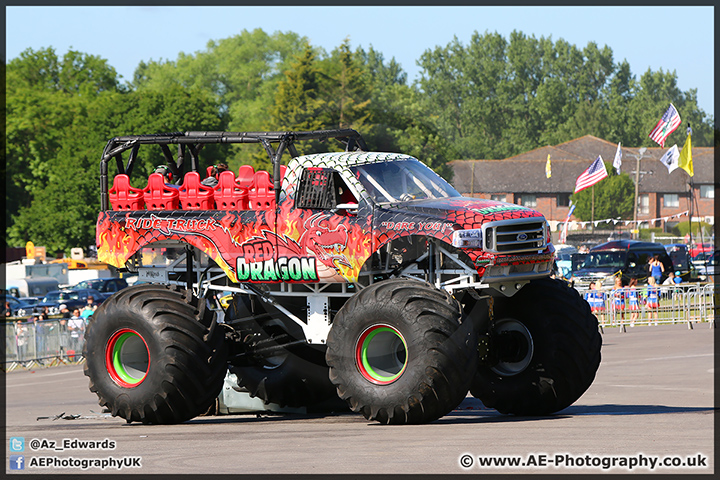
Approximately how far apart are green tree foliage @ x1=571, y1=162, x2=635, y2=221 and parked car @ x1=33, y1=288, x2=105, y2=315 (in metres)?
58.5

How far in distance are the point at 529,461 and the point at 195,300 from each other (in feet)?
19.6

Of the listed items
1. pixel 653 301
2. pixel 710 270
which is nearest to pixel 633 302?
pixel 653 301

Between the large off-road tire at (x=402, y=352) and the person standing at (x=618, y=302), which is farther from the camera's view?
the person standing at (x=618, y=302)

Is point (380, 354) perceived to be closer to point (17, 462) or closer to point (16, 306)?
point (17, 462)

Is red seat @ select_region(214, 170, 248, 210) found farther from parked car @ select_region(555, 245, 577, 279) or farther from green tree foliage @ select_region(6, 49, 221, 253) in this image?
green tree foliage @ select_region(6, 49, 221, 253)

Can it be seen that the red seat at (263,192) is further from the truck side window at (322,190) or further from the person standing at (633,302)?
the person standing at (633,302)

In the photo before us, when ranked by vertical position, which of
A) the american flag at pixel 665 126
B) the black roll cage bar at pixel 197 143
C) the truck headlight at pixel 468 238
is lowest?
the truck headlight at pixel 468 238

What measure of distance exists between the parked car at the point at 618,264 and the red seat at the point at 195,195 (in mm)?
30556

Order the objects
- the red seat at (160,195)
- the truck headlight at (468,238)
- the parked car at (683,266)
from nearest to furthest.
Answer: the truck headlight at (468,238) → the red seat at (160,195) → the parked car at (683,266)

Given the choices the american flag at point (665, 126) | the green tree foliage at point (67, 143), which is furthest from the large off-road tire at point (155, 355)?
the green tree foliage at point (67, 143)

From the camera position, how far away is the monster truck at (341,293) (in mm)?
12148

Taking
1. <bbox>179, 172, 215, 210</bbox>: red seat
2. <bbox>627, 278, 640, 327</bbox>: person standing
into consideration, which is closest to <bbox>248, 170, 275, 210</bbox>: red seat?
<bbox>179, 172, 215, 210</bbox>: red seat

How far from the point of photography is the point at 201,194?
47.3ft

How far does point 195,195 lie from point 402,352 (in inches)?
154
